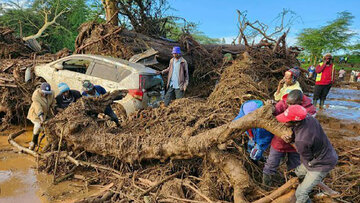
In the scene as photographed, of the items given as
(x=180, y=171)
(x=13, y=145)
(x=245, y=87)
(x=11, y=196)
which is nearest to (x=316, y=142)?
(x=180, y=171)

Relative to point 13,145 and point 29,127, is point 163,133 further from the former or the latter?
point 29,127

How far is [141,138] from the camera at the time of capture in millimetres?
3650

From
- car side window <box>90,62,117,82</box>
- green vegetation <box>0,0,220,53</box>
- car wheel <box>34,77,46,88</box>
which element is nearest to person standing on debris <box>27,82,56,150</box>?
car side window <box>90,62,117,82</box>

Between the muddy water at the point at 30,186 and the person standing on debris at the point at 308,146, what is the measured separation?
276 centimetres

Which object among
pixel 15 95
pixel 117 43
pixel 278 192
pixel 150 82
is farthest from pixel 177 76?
pixel 15 95

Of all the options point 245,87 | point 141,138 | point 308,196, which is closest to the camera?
point 308,196

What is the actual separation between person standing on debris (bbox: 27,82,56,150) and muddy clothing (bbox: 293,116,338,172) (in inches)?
181

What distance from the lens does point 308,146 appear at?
2426mm

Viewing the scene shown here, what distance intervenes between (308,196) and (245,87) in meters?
2.95

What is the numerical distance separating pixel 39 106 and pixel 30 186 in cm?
183

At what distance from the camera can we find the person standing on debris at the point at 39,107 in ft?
15.6

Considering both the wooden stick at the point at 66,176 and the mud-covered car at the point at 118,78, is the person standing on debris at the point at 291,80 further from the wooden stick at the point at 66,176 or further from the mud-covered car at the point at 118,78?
the wooden stick at the point at 66,176

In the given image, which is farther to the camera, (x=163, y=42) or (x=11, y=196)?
(x=163, y=42)

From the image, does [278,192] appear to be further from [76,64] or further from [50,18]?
[50,18]
